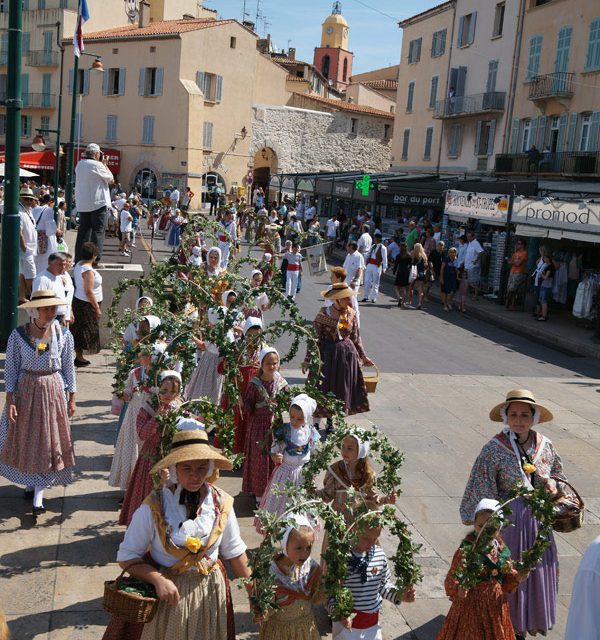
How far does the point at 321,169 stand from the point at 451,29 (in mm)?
17275

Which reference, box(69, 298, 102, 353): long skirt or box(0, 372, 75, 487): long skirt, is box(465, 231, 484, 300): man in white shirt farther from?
box(0, 372, 75, 487): long skirt

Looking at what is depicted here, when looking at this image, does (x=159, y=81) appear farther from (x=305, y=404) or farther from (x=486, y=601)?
(x=486, y=601)

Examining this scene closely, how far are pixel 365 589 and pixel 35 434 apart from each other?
319 centimetres

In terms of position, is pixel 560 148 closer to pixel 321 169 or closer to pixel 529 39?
pixel 529 39

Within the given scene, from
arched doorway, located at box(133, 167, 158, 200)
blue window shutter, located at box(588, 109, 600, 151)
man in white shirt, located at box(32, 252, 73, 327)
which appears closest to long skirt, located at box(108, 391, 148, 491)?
man in white shirt, located at box(32, 252, 73, 327)

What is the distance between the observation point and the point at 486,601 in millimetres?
4766

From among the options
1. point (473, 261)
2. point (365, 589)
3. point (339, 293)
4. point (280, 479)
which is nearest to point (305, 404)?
point (280, 479)

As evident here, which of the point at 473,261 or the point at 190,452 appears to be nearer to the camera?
the point at 190,452

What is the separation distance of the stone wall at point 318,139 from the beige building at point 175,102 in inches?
62.8

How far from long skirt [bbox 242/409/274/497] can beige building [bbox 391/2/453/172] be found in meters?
36.2

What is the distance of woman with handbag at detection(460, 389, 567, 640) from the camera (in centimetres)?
545

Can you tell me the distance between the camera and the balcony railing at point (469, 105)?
35.2 meters

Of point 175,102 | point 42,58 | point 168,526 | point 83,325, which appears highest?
point 42,58

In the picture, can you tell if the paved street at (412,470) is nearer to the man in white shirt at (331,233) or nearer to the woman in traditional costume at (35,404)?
the woman in traditional costume at (35,404)
